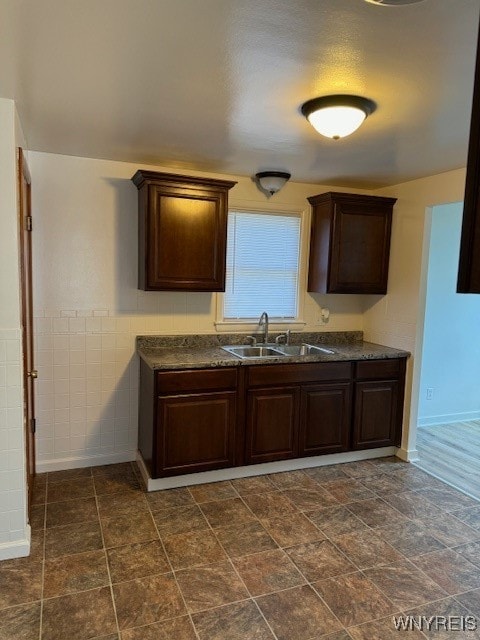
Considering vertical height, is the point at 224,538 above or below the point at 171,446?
below

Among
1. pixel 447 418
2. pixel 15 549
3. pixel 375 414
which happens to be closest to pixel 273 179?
pixel 375 414

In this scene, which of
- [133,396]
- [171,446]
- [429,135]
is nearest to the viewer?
[429,135]

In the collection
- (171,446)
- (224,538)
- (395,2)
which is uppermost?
(395,2)

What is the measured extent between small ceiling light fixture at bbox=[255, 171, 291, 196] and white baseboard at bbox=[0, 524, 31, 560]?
115 inches

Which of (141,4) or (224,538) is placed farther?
(224,538)

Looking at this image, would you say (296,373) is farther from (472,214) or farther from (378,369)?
(472,214)

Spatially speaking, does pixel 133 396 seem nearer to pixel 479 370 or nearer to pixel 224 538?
pixel 224 538

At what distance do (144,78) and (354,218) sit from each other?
7.74ft

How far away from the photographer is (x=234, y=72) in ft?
6.05

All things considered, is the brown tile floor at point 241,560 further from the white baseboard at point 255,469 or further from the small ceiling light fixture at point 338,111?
the small ceiling light fixture at point 338,111

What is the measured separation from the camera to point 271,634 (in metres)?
1.90

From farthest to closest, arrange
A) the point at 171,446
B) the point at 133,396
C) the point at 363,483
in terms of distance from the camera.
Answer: the point at 133,396 → the point at 363,483 → the point at 171,446

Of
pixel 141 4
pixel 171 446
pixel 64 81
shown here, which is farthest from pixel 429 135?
pixel 171 446

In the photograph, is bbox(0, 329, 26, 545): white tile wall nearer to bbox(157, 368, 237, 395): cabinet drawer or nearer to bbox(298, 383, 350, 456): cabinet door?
bbox(157, 368, 237, 395): cabinet drawer
